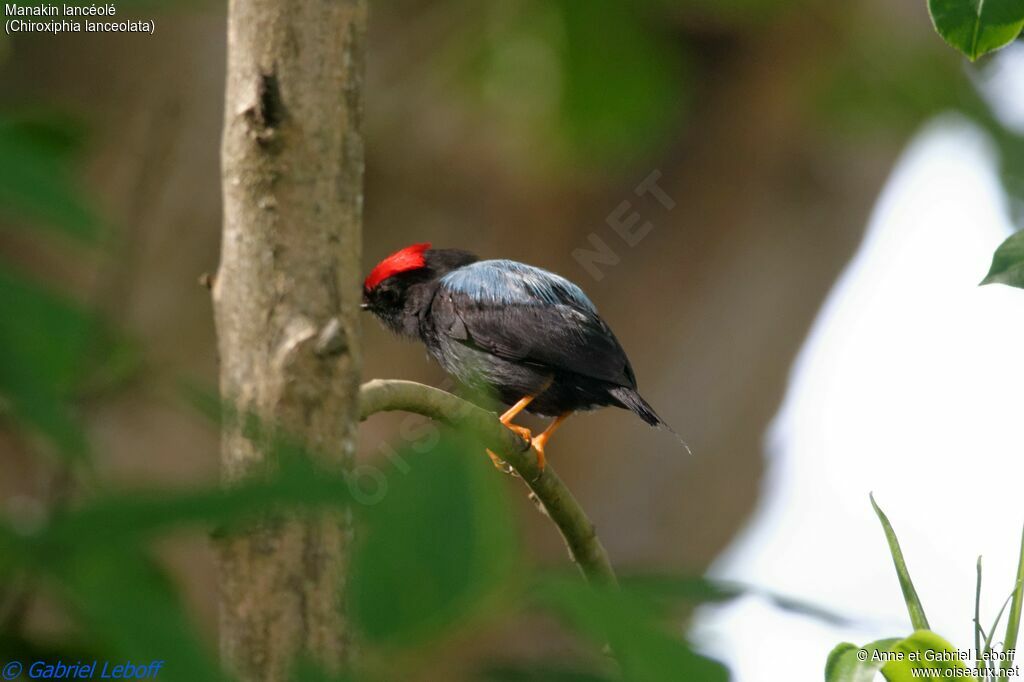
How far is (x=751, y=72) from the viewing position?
23.1 ft

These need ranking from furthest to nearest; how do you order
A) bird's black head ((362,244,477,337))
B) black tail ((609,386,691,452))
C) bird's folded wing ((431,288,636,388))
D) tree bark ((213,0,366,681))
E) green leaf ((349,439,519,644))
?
bird's black head ((362,244,477,337))
bird's folded wing ((431,288,636,388))
black tail ((609,386,691,452))
tree bark ((213,0,366,681))
green leaf ((349,439,519,644))

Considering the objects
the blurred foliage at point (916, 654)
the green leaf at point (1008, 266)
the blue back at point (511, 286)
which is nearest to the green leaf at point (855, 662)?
the blurred foliage at point (916, 654)

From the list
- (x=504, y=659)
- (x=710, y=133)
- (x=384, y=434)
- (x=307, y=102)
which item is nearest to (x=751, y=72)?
(x=710, y=133)

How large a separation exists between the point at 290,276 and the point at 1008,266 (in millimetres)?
936

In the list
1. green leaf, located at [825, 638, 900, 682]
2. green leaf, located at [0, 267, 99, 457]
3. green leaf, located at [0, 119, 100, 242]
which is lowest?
green leaf, located at [825, 638, 900, 682]

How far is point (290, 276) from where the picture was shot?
123 centimetres

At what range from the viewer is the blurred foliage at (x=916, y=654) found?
4.65 ft

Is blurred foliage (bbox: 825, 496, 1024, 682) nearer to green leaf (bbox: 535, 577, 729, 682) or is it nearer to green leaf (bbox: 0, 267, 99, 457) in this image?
green leaf (bbox: 535, 577, 729, 682)

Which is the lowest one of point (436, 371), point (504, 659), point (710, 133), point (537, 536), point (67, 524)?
point (537, 536)

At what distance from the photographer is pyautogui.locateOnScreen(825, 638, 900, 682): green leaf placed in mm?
1456

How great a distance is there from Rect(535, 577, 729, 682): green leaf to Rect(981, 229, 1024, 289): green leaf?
42.6 inches

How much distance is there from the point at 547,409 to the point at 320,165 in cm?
335

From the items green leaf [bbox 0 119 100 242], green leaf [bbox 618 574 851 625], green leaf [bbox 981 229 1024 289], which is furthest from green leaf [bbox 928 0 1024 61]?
green leaf [bbox 0 119 100 242]

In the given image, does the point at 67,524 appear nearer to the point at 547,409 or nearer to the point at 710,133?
the point at 547,409
